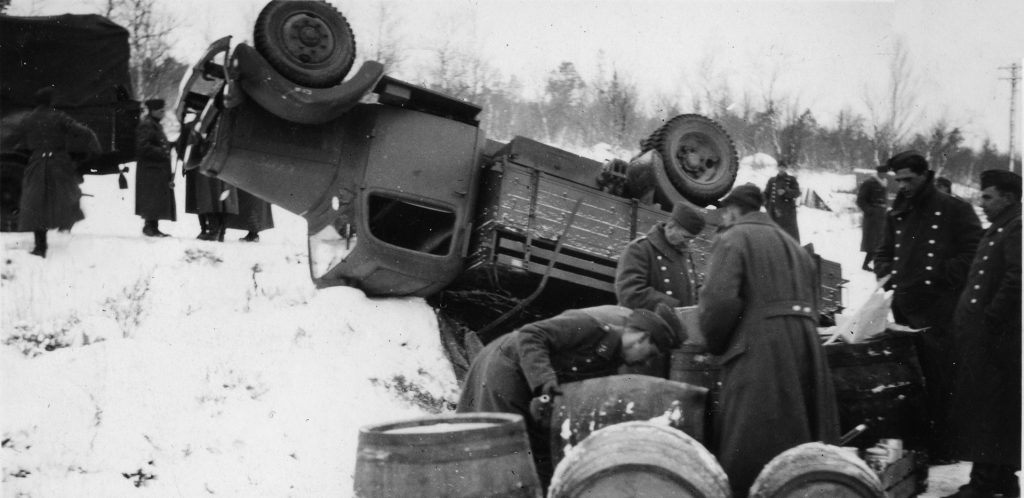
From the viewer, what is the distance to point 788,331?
3955 millimetres

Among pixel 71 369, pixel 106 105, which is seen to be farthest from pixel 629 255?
pixel 106 105

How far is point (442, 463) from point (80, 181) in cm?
857

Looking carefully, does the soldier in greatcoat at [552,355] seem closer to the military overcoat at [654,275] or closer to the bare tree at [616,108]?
the military overcoat at [654,275]

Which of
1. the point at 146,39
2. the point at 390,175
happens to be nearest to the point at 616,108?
the point at 146,39

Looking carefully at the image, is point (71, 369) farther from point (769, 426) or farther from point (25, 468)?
point (769, 426)

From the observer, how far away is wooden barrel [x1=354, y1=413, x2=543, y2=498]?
129 inches

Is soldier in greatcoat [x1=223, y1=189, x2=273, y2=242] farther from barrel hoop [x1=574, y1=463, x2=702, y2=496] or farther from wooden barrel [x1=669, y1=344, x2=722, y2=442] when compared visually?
barrel hoop [x1=574, y1=463, x2=702, y2=496]

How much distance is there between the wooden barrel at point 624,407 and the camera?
3844 mm

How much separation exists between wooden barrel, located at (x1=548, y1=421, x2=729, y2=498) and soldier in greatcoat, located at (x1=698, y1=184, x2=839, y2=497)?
61 cm

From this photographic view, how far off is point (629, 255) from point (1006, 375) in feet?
7.67

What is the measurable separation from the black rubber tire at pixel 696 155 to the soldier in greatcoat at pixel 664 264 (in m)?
2.66

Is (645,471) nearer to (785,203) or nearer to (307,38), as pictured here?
(307,38)

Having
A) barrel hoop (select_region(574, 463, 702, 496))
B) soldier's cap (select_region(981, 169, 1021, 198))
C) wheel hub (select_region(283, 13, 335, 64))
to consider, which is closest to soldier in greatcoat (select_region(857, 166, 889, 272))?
soldier's cap (select_region(981, 169, 1021, 198))

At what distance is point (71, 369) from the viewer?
20.5ft
